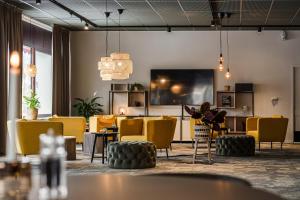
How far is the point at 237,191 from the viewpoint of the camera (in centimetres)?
174

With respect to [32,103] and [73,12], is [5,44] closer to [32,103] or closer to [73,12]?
[32,103]

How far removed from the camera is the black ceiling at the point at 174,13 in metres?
11.8

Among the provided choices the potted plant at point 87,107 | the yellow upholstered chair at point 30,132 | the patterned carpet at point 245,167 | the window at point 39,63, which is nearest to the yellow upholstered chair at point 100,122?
the patterned carpet at point 245,167

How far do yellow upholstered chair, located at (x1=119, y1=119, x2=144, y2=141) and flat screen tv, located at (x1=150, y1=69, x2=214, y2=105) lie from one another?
12.3 feet

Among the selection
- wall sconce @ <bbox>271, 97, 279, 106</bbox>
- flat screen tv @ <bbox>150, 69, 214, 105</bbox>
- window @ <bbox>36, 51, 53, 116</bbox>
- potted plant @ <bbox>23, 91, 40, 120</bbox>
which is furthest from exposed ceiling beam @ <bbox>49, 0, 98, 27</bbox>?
wall sconce @ <bbox>271, 97, 279, 106</bbox>

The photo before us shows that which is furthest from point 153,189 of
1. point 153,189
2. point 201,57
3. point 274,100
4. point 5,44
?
point 274,100

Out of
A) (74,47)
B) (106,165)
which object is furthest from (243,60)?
(106,165)

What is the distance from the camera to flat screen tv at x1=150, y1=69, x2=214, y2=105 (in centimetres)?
1598

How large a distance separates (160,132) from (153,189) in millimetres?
8963

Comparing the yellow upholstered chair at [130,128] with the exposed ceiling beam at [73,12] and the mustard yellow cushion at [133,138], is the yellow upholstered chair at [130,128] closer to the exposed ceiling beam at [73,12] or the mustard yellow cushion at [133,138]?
the mustard yellow cushion at [133,138]

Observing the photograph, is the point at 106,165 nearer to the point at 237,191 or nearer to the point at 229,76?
the point at 229,76

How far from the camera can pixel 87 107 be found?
1587 cm

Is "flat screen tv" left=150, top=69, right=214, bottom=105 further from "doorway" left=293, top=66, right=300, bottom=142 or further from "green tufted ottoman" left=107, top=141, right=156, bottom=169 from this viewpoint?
"green tufted ottoman" left=107, top=141, right=156, bottom=169

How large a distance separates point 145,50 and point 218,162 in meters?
6.66
